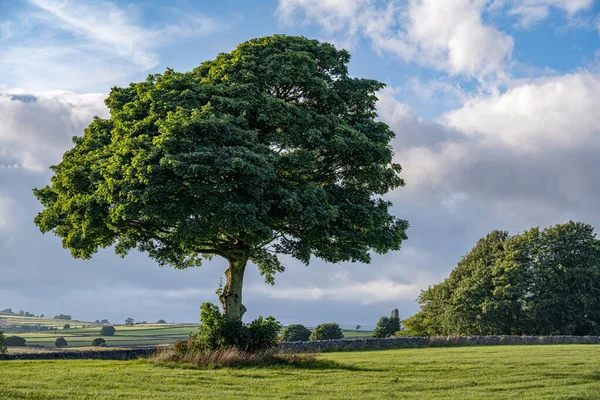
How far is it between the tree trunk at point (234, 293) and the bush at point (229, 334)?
5.03 ft

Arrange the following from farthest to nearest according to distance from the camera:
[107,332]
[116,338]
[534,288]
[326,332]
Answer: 1. [107,332]
2. [116,338]
3. [326,332]
4. [534,288]

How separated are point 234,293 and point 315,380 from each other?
881 centimetres

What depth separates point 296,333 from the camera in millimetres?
61469

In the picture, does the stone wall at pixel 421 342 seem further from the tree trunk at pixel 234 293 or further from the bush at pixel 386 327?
the bush at pixel 386 327

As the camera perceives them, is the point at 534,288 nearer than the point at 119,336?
Yes

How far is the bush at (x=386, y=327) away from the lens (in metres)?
67.9

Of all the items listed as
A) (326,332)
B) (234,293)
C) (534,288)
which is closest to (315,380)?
(234,293)

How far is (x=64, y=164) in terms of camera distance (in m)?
29.4

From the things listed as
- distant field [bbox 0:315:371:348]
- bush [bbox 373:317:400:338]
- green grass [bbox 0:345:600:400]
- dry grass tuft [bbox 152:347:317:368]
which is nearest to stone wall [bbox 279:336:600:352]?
dry grass tuft [bbox 152:347:317:368]

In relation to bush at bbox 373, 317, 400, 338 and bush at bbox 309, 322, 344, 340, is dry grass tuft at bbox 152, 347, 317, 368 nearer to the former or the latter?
bush at bbox 309, 322, 344, 340

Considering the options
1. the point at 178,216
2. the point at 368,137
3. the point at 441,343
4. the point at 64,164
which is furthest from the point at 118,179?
the point at 441,343

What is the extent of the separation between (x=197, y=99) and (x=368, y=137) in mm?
9162

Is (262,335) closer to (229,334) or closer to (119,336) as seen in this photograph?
(229,334)

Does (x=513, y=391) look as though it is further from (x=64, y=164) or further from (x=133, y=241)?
(x=64, y=164)
